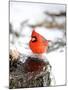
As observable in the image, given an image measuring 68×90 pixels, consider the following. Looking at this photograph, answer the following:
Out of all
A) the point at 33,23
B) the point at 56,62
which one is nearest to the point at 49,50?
the point at 56,62

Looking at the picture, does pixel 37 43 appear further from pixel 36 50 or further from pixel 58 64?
pixel 58 64

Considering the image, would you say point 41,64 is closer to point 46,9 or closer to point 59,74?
point 59,74

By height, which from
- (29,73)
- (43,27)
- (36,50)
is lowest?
(29,73)

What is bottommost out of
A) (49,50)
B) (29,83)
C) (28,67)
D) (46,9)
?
(29,83)

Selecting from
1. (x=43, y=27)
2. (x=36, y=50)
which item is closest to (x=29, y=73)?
(x=36, y=50)

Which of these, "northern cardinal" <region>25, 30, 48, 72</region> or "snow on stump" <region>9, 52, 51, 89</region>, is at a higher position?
"northern cardinal" <region>25, 30, 48, 72</region>
